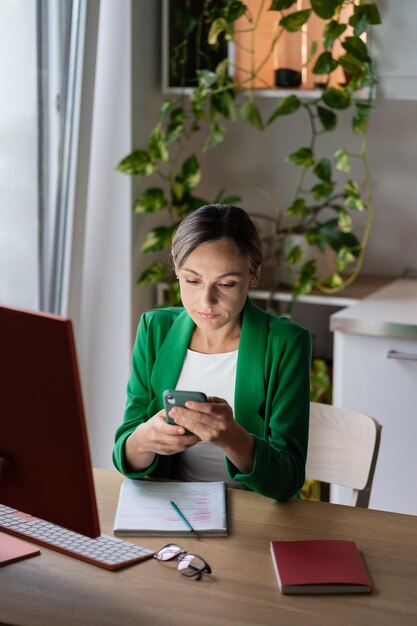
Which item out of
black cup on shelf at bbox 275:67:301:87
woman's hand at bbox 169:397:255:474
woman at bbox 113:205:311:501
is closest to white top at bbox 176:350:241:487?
woman at bbox 113:205:311:501

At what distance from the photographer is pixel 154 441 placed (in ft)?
5.49

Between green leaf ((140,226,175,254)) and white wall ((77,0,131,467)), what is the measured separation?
0.22 ft

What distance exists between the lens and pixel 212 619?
131 cm

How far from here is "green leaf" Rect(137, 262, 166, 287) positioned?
3.07 metres

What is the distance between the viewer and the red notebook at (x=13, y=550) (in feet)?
4.91

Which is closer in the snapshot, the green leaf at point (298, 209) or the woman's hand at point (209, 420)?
the woman's hand at point (209, 420)

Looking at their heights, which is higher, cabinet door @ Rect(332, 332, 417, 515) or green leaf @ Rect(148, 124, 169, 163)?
green leaf @ Rect(148, 124, 169, 163)

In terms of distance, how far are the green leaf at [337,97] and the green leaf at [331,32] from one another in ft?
0.41

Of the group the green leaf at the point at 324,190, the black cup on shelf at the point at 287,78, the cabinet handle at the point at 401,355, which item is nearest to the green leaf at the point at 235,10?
the black cup on shelf at the point at 287,78

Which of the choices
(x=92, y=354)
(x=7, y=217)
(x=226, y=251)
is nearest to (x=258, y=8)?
(x=7, y=217)

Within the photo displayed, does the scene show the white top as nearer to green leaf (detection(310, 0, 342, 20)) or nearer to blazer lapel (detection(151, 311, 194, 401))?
blazer lapel (detection(151, 311, 194, 401))

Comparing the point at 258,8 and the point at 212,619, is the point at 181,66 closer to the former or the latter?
the point at 258,8

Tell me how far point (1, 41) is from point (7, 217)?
1.64 ft

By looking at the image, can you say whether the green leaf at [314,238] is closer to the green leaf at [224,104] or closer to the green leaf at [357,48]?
the green leaf at [224,104]
